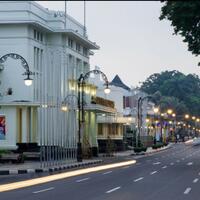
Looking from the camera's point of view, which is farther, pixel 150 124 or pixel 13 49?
pixel 150 124

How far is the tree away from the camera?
31.2m

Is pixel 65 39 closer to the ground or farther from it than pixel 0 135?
farther from it

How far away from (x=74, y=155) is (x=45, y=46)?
64.4 ft

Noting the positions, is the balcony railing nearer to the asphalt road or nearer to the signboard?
the signboard

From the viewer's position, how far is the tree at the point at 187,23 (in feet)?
102

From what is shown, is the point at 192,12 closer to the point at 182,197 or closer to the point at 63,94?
the point at 182,197

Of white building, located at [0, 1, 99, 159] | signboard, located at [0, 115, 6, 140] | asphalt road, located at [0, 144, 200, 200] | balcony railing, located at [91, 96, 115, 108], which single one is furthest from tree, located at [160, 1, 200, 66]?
balcony railing, located at [91, 96, 115, 108]

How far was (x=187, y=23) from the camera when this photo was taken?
35.1 metres

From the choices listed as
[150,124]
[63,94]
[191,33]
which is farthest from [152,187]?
[150,124]

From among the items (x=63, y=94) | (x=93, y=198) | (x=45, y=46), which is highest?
(x=45, y=46)

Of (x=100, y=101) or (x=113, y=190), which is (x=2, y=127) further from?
(x=113, y=190)

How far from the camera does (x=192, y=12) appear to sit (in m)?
30.1

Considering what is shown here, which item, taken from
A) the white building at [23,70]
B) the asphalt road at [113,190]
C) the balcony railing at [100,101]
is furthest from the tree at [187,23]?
the balcony railing at [100,101]

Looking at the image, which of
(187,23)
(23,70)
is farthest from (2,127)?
(187,23)
